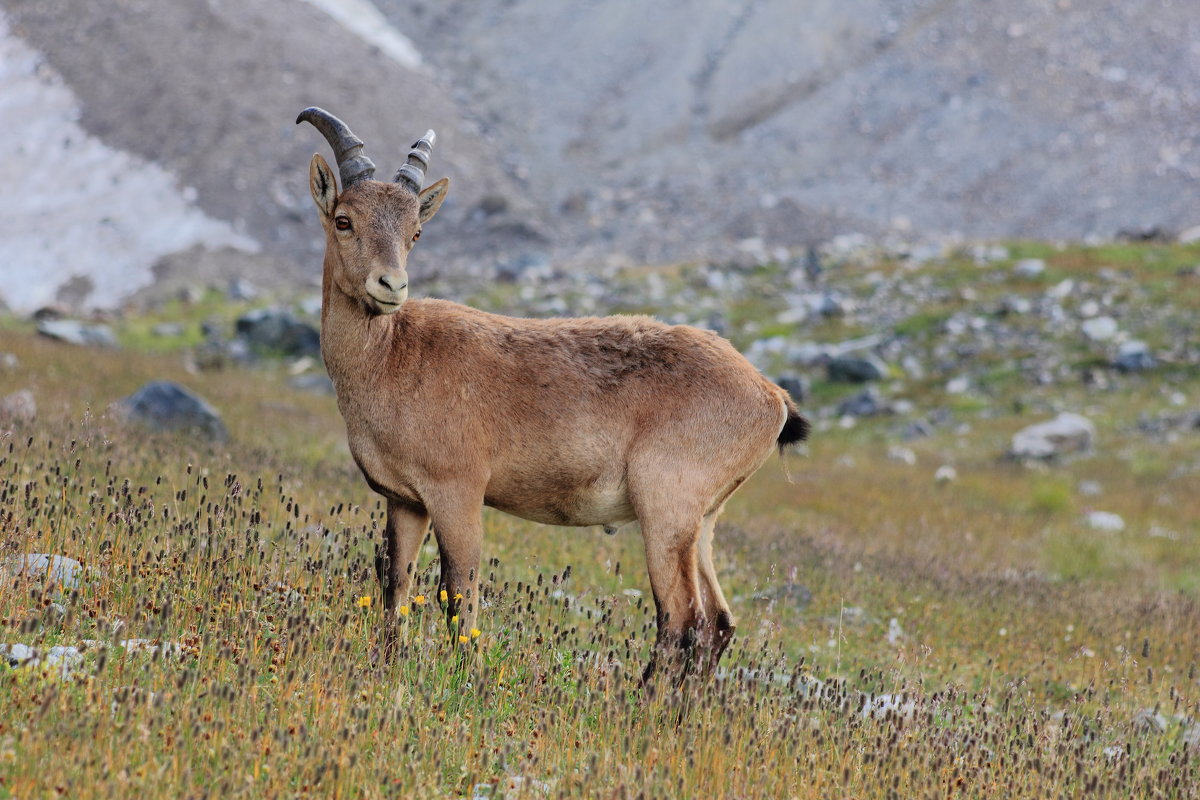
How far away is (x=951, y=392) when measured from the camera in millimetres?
24922

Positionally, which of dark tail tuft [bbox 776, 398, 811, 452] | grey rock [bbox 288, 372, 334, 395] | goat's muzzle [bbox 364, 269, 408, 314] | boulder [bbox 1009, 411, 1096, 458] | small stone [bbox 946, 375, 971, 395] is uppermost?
goat's muzzle [bbox 364, 269, 408, 314]

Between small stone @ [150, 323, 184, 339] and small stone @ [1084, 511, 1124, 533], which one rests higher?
small stone @ [1084, 511, 1124, 533]

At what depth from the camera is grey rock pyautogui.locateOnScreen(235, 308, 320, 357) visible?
27250mm

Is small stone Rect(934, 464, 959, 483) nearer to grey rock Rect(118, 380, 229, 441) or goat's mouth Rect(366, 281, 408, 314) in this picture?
grey rock Rect(118, 380, 229, 441)

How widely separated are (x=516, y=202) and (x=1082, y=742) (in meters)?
42.9

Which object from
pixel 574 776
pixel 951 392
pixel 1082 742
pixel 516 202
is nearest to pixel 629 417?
pixel 574 776

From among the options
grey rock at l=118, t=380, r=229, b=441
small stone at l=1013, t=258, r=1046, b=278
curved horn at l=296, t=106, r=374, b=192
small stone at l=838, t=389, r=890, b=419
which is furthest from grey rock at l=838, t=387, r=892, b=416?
curved horn at l=296, t=106, r=374, b=192

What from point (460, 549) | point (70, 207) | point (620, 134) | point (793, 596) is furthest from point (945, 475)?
point (620, 134)

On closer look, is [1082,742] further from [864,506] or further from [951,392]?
[951,392]

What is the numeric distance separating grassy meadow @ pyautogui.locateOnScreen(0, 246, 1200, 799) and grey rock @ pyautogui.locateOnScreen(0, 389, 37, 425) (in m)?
0.25

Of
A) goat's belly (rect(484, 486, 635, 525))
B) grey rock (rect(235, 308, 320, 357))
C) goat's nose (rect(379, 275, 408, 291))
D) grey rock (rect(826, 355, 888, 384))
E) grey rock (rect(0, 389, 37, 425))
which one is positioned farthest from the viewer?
grey rock (rect(235, 308, 320, 357))

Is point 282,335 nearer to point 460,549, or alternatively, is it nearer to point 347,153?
point 347,153

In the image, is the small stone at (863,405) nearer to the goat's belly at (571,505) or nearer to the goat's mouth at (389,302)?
the goat's belly at (571,505)

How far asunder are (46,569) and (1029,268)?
2969cm
